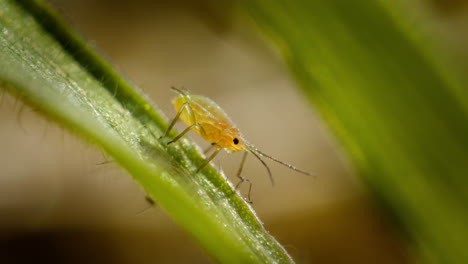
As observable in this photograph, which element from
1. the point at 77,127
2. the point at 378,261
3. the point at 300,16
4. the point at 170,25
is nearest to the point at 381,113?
the point at 300,16

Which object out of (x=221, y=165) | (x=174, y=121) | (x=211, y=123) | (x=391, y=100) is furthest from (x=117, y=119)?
(x=221, y=165)

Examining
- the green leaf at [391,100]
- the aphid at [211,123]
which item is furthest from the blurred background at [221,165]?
the green leaf at [391,100]

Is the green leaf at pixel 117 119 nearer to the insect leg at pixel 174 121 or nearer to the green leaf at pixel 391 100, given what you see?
the insect leg at pixel 174 121

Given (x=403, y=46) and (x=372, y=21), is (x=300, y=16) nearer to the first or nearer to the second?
(x=372, y=21)

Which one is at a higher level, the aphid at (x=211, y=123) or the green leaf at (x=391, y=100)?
the green leaf at (x=391, y=100)

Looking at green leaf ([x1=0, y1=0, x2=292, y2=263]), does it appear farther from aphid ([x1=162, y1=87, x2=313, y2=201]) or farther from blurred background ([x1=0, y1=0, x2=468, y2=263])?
blurred background ([x1=0, y1=0, x2=468, y2=263])

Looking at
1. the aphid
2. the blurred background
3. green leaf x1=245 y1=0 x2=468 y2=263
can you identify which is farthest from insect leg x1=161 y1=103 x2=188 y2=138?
the blurred background
